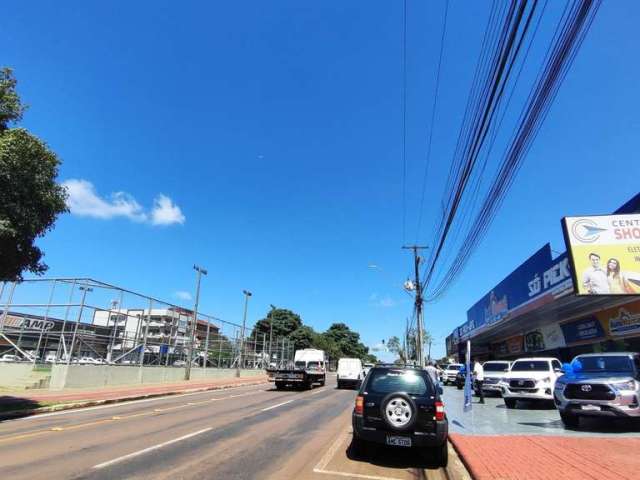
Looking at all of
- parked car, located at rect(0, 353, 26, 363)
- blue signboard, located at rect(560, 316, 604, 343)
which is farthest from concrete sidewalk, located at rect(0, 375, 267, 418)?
blue signboard, located at rect(560, 316, 604, 343)

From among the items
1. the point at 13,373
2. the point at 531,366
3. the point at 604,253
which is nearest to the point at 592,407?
the point at 531,366

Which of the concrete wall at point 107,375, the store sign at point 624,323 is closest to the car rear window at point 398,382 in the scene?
the store sign at point 624,323

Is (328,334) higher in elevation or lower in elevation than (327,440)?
higher

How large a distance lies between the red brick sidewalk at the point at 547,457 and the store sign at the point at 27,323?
21.2 m

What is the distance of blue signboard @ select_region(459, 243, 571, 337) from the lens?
20.0 metres

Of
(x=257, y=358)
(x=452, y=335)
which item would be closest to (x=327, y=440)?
(x=257, y=358)

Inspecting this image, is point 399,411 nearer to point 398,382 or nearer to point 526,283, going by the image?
point 398,382

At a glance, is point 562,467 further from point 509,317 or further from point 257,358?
point 257,358

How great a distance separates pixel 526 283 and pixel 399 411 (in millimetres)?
19147

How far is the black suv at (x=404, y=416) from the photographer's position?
24.9ft

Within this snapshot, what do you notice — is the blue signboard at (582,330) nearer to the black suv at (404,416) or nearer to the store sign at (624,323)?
the store sign at (624,323)

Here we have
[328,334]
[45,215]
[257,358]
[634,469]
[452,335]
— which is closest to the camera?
[634,469]

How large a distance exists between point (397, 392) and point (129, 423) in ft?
26.6

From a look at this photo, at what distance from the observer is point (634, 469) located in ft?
23.1
